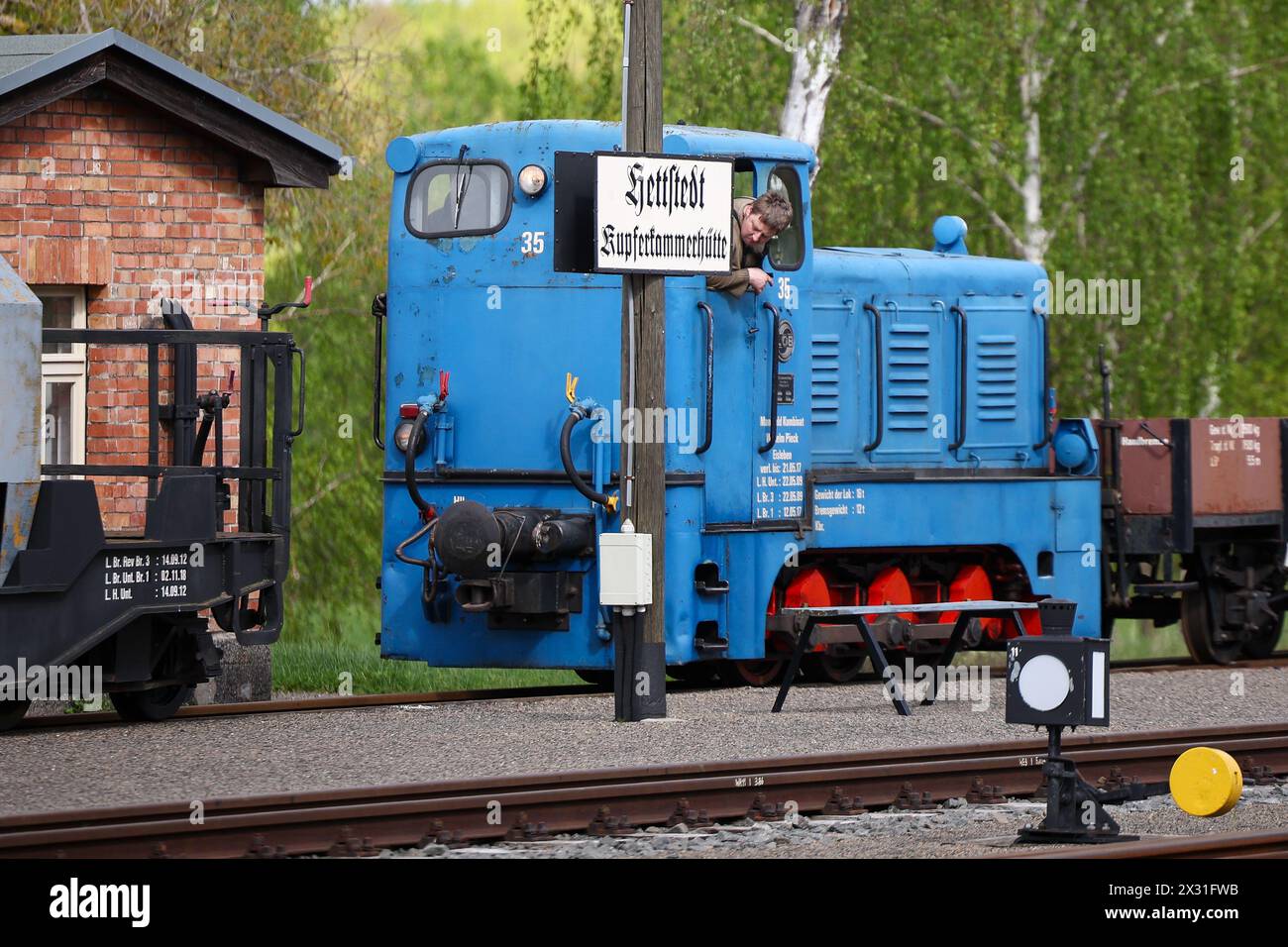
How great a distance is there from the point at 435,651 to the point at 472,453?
1.33 metres

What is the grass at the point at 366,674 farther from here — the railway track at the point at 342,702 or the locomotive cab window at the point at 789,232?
the locomotive cab window at the point at 789,232

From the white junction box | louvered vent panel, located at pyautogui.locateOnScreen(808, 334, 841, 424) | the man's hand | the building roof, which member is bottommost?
the white junction box

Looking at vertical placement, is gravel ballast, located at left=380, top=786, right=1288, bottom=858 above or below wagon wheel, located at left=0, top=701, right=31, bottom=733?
below

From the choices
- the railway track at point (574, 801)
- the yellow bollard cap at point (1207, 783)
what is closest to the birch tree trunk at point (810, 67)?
the railway track at point (574, 801)

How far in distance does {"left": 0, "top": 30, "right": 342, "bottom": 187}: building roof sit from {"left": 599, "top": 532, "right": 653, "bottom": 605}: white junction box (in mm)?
4155

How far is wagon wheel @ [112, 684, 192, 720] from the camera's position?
482 inches

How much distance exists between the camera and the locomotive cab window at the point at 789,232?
13.9 meters

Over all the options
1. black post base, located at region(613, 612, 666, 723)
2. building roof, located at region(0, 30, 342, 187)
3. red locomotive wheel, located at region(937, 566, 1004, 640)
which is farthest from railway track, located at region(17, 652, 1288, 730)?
building roof, located at region(0, 30, 342, 187)

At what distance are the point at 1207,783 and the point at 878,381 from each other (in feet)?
22.6

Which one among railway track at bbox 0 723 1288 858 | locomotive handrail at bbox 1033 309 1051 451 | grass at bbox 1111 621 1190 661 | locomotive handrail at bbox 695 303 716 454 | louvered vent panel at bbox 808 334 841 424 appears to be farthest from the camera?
grass at bbox 1111 621 1190 661

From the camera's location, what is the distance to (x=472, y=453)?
44.0 feet

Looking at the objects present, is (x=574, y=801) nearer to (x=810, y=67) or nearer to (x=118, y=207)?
(x=118, y=207)

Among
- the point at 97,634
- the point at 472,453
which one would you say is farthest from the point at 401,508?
the point at 97,634

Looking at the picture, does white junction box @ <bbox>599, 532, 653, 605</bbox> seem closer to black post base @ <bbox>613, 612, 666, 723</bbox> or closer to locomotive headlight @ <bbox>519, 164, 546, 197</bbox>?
black post base @ <bbox>613, 612, 666, 723</bbox>
